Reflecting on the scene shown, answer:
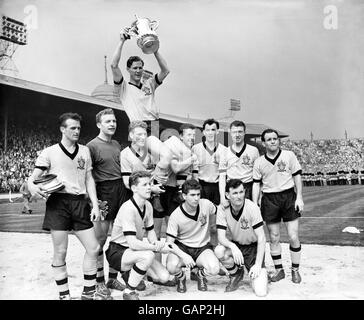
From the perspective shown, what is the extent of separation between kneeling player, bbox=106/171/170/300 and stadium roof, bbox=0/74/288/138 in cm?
346

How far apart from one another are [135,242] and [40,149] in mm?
9593

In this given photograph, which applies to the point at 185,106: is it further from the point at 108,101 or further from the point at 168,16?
the point at 108,101

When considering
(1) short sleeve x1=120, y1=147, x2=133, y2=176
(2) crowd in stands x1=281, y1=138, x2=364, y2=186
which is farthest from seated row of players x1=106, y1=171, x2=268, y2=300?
(2) crowd in stands x1=281, y1=138, x2=364, y2=186

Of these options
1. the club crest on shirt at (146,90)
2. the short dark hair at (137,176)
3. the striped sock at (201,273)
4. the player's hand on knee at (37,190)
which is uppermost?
the club crest on shirt at (146,90)

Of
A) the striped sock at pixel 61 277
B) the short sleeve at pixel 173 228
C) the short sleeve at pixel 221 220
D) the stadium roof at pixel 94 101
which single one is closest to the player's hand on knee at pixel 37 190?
the striped sock at pixel 61 277

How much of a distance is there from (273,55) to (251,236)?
268cm

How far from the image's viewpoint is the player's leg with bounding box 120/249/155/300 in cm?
296

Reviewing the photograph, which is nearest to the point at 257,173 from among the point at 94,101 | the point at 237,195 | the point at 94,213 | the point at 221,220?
the point at 237,195

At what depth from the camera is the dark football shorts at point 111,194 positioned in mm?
3314

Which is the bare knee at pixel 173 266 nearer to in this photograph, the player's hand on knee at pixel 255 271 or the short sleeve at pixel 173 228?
the short sleeve at pixel 173 228

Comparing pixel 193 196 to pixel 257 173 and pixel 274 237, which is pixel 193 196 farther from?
pixel 274 237

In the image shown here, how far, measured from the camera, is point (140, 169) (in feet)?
10.8

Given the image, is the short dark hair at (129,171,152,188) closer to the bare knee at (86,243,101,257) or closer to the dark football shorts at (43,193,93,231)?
the dark football shorts at (43,193,93,231)
